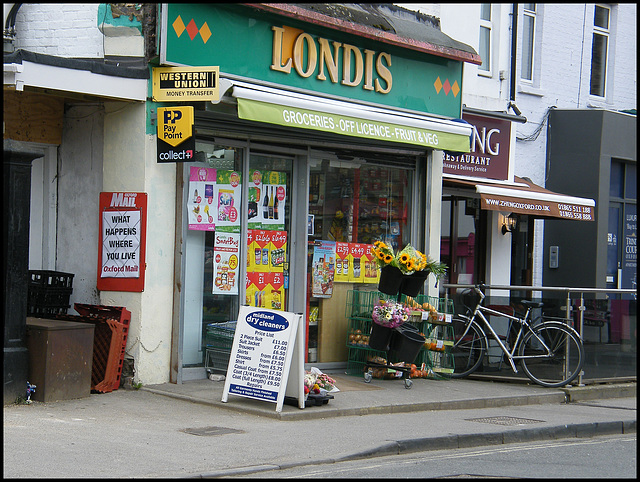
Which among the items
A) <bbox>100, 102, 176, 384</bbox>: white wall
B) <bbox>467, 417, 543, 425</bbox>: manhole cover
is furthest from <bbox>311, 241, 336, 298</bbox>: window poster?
<bbox>467, 417, 543, 425</bbox>: manhole cover

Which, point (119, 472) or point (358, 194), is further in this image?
point (358, 194)

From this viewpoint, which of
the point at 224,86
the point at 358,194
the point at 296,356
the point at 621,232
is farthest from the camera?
the point at 621,232

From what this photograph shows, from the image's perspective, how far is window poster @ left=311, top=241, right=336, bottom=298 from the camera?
12375 millimetres

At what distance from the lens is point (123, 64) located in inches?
407

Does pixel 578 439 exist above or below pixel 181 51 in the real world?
below

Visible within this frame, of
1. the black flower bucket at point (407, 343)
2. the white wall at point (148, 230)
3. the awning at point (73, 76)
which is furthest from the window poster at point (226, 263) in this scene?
the black flower bucket at point (407, 343)

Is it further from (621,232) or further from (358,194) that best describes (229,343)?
(621,232)

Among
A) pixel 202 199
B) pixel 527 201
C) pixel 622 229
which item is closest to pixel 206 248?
pixel 202 199

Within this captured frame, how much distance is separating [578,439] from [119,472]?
17.5 feet

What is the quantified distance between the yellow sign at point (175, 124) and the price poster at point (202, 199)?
84cm

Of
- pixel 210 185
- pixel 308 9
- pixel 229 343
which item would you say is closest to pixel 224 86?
pixel 210 185

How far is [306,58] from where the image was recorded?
11.8 metres

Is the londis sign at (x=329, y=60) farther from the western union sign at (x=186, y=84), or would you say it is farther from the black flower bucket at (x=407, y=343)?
the black flower bucket at (x=407, y=343)

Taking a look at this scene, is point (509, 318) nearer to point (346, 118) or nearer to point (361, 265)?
point (361, 265)
